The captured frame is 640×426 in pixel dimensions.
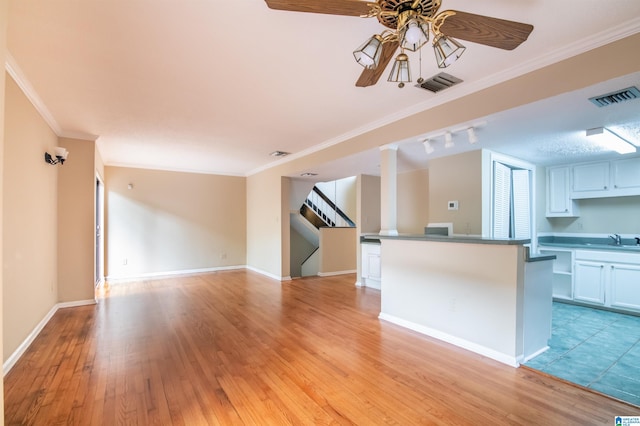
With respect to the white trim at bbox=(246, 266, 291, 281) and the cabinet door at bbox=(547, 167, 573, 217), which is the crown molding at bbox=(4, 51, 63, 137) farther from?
the cabinet door at bbox=(547, 167, 573, 217)

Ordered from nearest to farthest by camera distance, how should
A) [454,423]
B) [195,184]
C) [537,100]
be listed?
[454,423] → [537,100] → [195,184]

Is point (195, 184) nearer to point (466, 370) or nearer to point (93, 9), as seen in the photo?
point (93, 9)

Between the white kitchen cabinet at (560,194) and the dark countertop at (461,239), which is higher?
the white kitchen cabinet at (560,194)

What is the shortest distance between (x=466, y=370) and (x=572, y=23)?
2.62 m

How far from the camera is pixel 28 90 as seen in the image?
287 centimetres

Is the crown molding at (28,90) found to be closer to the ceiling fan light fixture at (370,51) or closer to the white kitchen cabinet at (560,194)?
the ceiling fan light fixture at (370,51)

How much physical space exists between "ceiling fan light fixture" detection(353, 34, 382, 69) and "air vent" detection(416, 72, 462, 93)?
1.32 metres

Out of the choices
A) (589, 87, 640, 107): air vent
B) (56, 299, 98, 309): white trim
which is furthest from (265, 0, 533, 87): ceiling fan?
(56, 299, 98, 309): white trim

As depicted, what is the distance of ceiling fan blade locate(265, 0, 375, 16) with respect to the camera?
1.34 meters

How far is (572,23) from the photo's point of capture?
6.29ft

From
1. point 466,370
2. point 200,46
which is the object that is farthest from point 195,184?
point 466,370

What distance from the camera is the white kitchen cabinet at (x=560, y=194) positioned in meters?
4.97

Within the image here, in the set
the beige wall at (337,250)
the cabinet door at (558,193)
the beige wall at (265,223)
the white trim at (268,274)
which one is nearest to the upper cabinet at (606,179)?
the cabinet door at (558,193)

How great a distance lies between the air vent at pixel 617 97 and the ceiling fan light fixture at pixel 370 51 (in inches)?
80.7
